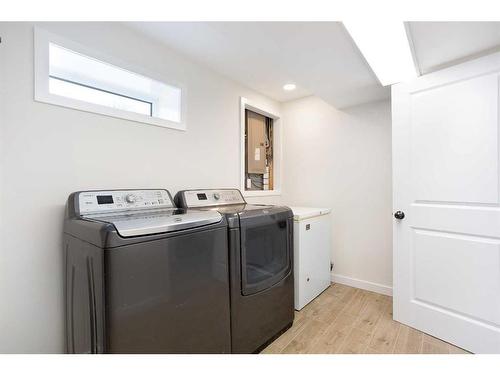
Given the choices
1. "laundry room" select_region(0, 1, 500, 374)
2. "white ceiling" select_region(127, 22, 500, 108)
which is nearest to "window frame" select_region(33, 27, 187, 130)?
"laundry room" select_region(0, 1, 500, 374)

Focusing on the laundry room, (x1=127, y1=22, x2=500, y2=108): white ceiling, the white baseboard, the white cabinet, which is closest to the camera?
the laundry room

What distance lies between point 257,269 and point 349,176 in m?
1.65

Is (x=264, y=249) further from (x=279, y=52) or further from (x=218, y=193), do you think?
(x=279, y=52)

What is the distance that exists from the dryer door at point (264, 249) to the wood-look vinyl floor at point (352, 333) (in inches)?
17.8

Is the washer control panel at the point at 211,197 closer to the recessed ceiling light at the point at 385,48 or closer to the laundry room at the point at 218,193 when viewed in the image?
the laundry room at the point at 218,193

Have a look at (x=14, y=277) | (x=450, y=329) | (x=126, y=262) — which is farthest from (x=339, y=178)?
(x=14, y=277)

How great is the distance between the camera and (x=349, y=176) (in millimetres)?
2592

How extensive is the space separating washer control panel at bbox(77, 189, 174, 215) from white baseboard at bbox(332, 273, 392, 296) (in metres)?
2.12

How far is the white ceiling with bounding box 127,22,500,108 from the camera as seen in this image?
1.36 m

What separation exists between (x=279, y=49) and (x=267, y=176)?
166cm

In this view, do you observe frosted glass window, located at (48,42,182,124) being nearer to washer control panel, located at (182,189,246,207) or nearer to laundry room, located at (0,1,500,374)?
laundry room, located at (0,1,500,374)

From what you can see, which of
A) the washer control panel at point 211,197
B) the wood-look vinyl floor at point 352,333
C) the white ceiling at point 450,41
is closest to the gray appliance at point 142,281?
the washer control panel at point 211,197
